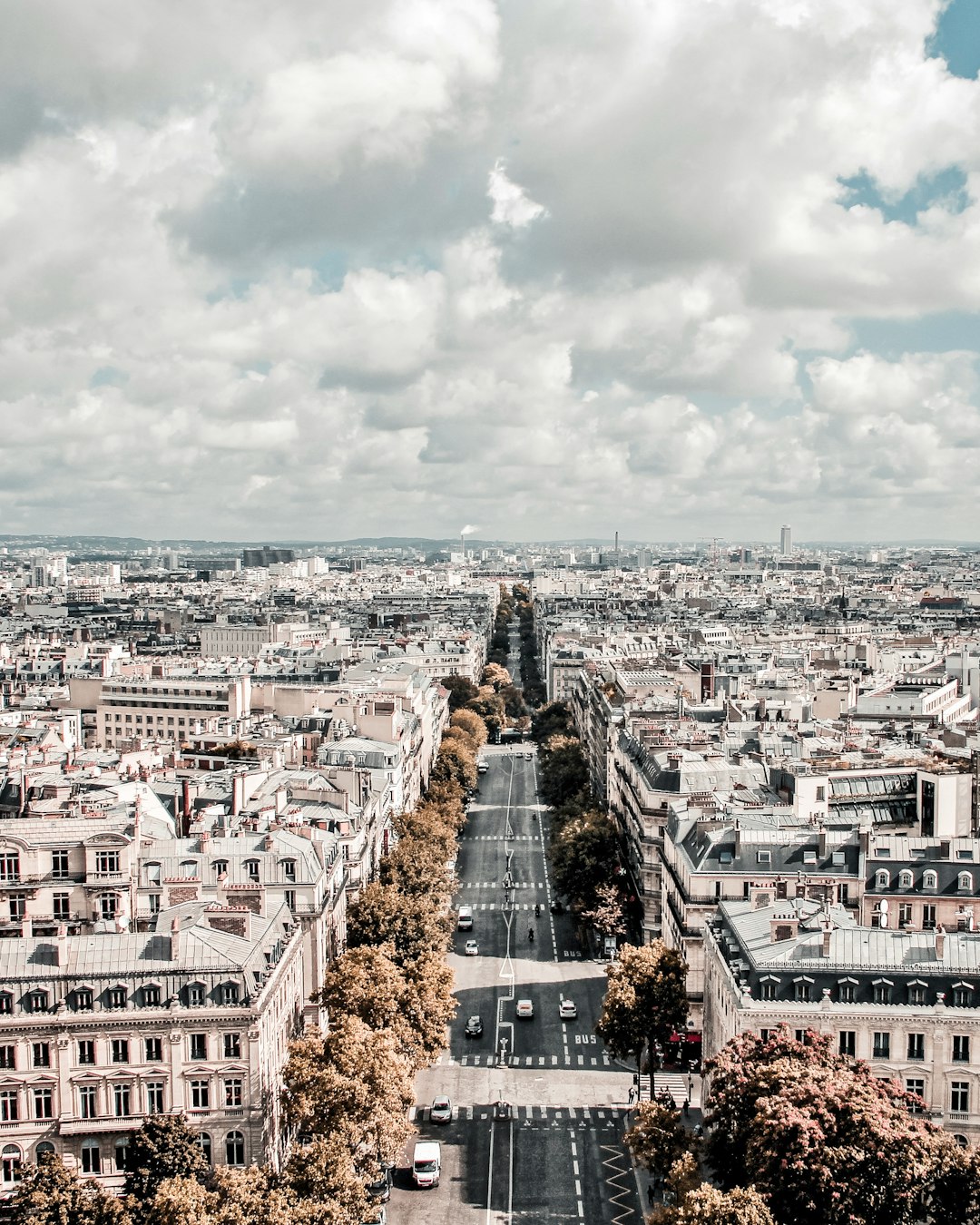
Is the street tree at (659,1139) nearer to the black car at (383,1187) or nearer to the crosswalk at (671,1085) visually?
the black car at (383,1187)

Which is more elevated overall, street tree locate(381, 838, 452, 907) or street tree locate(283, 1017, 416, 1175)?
street tree locate(381, 838, 452, 907)

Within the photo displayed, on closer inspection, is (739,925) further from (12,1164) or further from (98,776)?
(98,776)

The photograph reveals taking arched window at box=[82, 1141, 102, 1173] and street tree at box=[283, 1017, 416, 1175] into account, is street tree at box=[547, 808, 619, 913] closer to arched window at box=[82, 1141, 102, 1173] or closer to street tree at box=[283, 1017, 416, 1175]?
street tree at box=[283, 1017, 416, 1175]

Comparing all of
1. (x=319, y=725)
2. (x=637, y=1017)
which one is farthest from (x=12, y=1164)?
(x=319, y=725)

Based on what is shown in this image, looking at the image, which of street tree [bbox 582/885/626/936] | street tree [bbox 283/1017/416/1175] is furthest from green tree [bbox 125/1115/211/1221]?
street tree [bbox 582/885/626/936]

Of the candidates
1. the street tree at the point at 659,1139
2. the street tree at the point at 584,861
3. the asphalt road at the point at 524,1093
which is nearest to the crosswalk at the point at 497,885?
the asphalt road at the point at 524,1093
